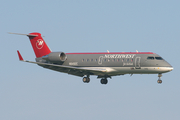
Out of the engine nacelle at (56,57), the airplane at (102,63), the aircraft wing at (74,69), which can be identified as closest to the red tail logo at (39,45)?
the airplane at (102,63)

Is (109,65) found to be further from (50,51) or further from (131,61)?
(50,51)

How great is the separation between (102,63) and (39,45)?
11.6 m

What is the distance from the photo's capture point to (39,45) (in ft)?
200

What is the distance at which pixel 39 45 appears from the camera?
61031 millimetres

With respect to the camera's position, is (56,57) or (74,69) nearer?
(74,69)

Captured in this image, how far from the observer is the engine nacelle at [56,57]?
57.0 metres

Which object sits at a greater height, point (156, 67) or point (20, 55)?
point (20, 55)

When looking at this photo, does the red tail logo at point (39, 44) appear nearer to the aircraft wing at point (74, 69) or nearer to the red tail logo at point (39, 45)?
the red tail logo at point (39, 45)

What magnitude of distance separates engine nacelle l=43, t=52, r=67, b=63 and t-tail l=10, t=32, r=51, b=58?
3.09 m

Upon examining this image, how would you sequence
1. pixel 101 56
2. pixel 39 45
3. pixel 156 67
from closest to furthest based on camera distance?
1. pixel 156 67
2. pixel 101 56
3. pixel 39 45

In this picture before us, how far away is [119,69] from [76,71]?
6483 mm

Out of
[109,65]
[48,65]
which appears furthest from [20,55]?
[109,65]

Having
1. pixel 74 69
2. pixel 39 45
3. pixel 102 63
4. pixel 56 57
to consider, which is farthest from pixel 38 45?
pixel 102 63

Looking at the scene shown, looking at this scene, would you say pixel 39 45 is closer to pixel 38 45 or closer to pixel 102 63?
pixel 38 45
